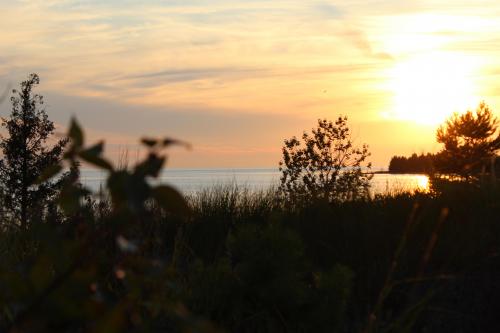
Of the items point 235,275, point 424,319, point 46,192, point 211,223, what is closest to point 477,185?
point 211,223

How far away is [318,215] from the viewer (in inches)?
326

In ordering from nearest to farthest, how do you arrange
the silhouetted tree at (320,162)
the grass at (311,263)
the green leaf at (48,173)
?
the green leaf at (48,173) → the grass at (311,263) → the silhouetted tree at (320,162)

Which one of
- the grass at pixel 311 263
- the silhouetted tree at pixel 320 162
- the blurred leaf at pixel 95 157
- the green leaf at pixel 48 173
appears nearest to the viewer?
the blurred leaf at pixel 95 157

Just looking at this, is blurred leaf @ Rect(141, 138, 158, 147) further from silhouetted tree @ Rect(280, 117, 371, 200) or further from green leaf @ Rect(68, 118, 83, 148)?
silhouetted tree @ Rect(280, 117, 371, 200)

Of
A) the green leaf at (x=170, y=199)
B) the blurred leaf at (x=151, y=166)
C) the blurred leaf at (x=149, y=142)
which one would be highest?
the blurred leaf at (x=149, y=142)

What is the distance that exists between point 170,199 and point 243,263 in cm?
290

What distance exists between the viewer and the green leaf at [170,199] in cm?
114

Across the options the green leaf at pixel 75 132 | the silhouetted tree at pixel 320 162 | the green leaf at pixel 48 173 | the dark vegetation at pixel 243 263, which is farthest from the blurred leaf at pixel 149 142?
the silhouetted tree at pixel 320 162

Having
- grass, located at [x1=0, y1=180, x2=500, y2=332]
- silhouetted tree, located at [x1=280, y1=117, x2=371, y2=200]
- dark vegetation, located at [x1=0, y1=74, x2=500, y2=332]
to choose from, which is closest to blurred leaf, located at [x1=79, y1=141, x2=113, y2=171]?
dark vegetation, located at [x1=0, y1=74, x2=500, y2=332]

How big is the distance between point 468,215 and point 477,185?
1.67m

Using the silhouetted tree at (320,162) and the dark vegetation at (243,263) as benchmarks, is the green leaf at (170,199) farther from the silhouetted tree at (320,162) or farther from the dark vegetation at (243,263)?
the silhouetted tree at (320,162)

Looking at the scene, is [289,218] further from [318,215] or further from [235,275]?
[235,275]

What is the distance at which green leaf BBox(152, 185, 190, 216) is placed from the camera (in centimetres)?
114

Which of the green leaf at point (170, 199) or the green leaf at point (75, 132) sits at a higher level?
the green leaf at point (75, 132)
